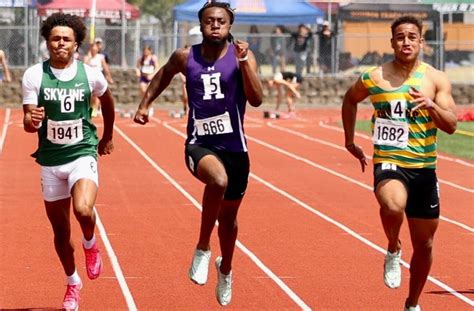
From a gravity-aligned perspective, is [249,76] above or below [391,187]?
above

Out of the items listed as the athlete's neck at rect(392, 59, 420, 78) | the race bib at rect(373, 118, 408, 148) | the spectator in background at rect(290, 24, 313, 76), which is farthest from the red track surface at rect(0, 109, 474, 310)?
the spectator in background at rect(290, 24, 313, 76)

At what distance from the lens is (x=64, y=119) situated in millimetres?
9008

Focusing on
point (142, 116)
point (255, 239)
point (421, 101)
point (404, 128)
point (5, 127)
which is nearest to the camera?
point (421, 101)

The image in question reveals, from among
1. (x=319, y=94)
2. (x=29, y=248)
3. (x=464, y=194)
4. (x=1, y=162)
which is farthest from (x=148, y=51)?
(x=29, y=248)

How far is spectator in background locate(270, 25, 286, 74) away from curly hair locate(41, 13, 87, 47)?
91.3 ft

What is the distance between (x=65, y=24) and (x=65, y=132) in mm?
737

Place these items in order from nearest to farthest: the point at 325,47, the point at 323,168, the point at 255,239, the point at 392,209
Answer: the point at 392,209, the point at 255,239, the point at 323,168, the point at 325,47

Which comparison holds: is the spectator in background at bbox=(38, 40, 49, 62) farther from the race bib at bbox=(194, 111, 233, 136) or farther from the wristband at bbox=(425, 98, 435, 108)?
the wristband at bbox=(425, 98, 435, 108)

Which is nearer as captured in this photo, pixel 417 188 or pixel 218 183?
pixel 417 188

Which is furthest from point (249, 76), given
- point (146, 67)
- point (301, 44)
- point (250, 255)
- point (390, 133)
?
point (301, 44)

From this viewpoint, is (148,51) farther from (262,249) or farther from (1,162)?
(262,249)

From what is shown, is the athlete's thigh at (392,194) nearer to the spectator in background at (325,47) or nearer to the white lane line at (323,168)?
the white lane line at (323,168)

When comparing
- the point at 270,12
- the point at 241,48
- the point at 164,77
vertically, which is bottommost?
the point at 164,77

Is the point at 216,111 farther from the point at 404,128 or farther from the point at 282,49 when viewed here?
the point at 282,49
